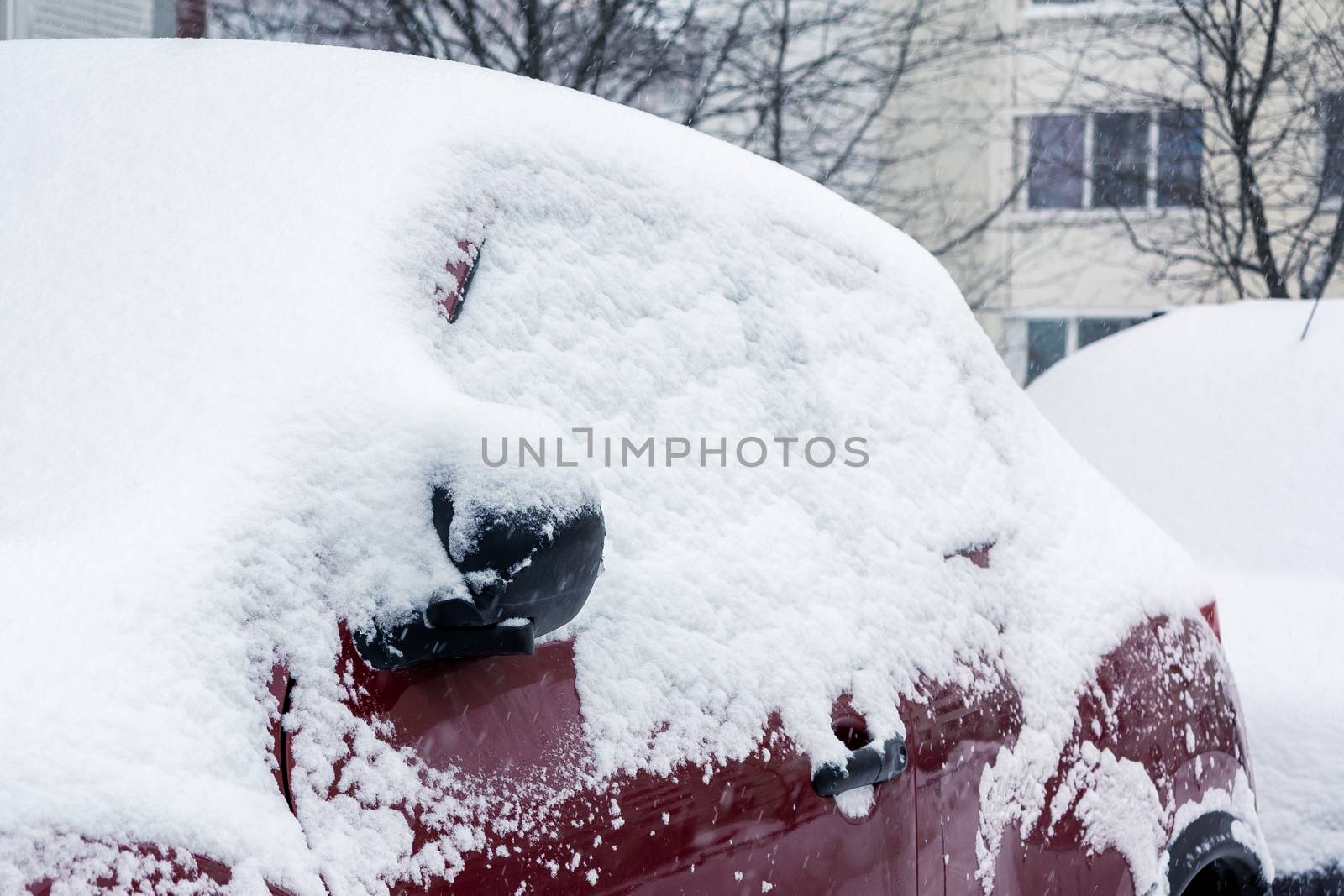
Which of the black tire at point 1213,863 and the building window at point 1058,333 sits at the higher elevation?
the building window at point 1058,333

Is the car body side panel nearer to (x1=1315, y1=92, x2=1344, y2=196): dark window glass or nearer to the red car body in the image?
the red car body

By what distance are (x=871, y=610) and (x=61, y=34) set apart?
428 cm

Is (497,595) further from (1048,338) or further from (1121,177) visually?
(1048,338)

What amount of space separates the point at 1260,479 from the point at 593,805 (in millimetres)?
3126

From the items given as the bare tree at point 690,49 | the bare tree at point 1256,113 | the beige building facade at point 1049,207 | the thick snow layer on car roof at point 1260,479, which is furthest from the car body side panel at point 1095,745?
the beige building facade at point 1049,207

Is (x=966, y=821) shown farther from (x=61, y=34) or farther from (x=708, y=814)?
(x=61, y=34)

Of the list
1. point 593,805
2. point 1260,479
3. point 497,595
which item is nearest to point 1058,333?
point 1260,479

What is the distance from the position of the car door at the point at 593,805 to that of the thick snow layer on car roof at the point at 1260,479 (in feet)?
5.92

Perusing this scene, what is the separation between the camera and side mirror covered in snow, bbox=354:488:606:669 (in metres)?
1.29

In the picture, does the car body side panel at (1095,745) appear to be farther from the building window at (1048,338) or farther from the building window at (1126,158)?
the building window at (1048,338)

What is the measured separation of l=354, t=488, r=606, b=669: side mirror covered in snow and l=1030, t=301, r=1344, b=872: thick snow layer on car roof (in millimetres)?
2467

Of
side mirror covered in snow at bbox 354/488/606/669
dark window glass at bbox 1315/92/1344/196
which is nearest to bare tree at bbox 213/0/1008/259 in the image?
dark window glass at bbox 1315/92/1344/196

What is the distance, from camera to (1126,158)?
17.8m

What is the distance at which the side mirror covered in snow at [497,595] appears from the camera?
1287 millimetres
